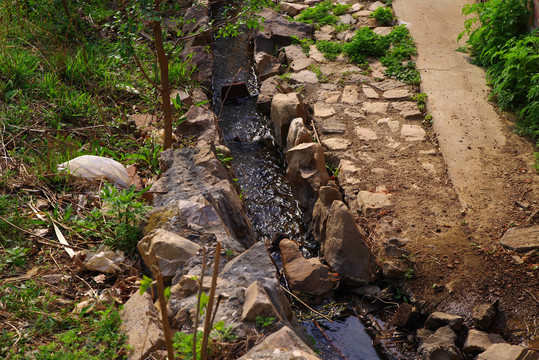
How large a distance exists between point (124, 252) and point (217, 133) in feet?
6.52

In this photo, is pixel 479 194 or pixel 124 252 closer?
pixel 124 252

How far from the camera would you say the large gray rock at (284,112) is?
18.5ft

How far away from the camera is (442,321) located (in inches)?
139

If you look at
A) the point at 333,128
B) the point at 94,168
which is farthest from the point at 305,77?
the point at 94,168

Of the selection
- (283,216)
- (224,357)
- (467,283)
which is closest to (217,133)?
(283,216)

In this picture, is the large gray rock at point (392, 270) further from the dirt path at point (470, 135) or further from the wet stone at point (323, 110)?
the wet stone at point (323, 110)

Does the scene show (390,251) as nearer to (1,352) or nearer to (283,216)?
(283,216)

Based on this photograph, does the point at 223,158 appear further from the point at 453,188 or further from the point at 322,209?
the point at 453,188

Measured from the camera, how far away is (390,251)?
4.06 m

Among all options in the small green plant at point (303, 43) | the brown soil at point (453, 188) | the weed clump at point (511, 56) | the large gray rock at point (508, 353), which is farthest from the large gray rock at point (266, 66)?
the large gray rock at point (508, 353)

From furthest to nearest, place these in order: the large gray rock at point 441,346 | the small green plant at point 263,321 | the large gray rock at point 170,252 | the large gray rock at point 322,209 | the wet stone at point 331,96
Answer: the wet stone at point 331,96 → the large gray rock at point 322,209 → the large gray rock at point 441,346 → the large gray rock at point 170,252 → the small green plant at point 263,321

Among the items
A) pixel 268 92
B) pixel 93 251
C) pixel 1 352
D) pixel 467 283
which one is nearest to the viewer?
pixel 1 352

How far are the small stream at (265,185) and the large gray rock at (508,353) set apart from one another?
754mm

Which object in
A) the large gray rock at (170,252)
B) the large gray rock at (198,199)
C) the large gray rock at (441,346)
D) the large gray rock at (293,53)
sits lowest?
the large gray rock at (441,346)
